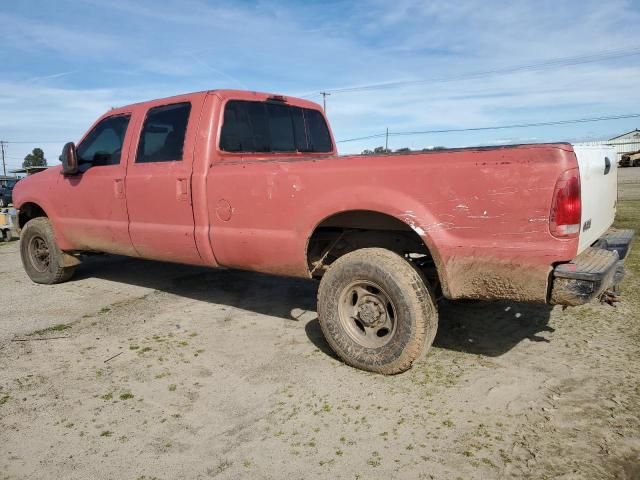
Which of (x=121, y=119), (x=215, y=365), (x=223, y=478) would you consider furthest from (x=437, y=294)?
(x=121, y=119)

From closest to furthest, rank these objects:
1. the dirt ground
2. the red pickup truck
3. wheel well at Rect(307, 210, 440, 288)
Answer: the dirt ground → the red pickup truck → wheel well at Rect(307, 210, 440, 288)

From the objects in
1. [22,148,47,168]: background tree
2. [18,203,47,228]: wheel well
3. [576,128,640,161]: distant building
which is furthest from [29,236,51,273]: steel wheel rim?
[22,148,47,168]: background tree

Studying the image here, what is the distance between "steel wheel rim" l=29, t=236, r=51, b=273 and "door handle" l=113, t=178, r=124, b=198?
1.89 meters

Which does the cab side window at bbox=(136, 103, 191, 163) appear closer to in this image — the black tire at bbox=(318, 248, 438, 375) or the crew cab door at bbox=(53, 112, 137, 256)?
the crew cab door at bbox=(53, 112, 137, 256)

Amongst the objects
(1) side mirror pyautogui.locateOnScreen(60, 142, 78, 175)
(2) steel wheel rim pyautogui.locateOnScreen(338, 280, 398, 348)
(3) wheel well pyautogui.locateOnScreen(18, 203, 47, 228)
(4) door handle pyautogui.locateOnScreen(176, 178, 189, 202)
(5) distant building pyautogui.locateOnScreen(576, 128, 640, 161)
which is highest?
(5) distant building pyautogui.locateOnScreen(576, 128, 640, 161)

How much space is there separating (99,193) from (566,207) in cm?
442

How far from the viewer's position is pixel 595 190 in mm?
3070

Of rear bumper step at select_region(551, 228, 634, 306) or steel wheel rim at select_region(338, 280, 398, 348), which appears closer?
rear bumper step at select_region(551, 228, 634, 306)

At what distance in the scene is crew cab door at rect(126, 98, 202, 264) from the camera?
4.33m

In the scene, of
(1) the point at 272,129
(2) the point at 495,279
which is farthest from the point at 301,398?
(1) the point at 272,129

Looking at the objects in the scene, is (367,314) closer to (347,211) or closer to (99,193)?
(347,211)

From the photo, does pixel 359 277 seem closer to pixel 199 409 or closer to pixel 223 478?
pixel 199 409

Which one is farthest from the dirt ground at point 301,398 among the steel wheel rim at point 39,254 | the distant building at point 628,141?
the distant building at point 628,141

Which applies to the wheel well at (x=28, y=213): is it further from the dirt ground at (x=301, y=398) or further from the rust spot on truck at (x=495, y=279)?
the rust spot on truck at (x=495, y=279)
